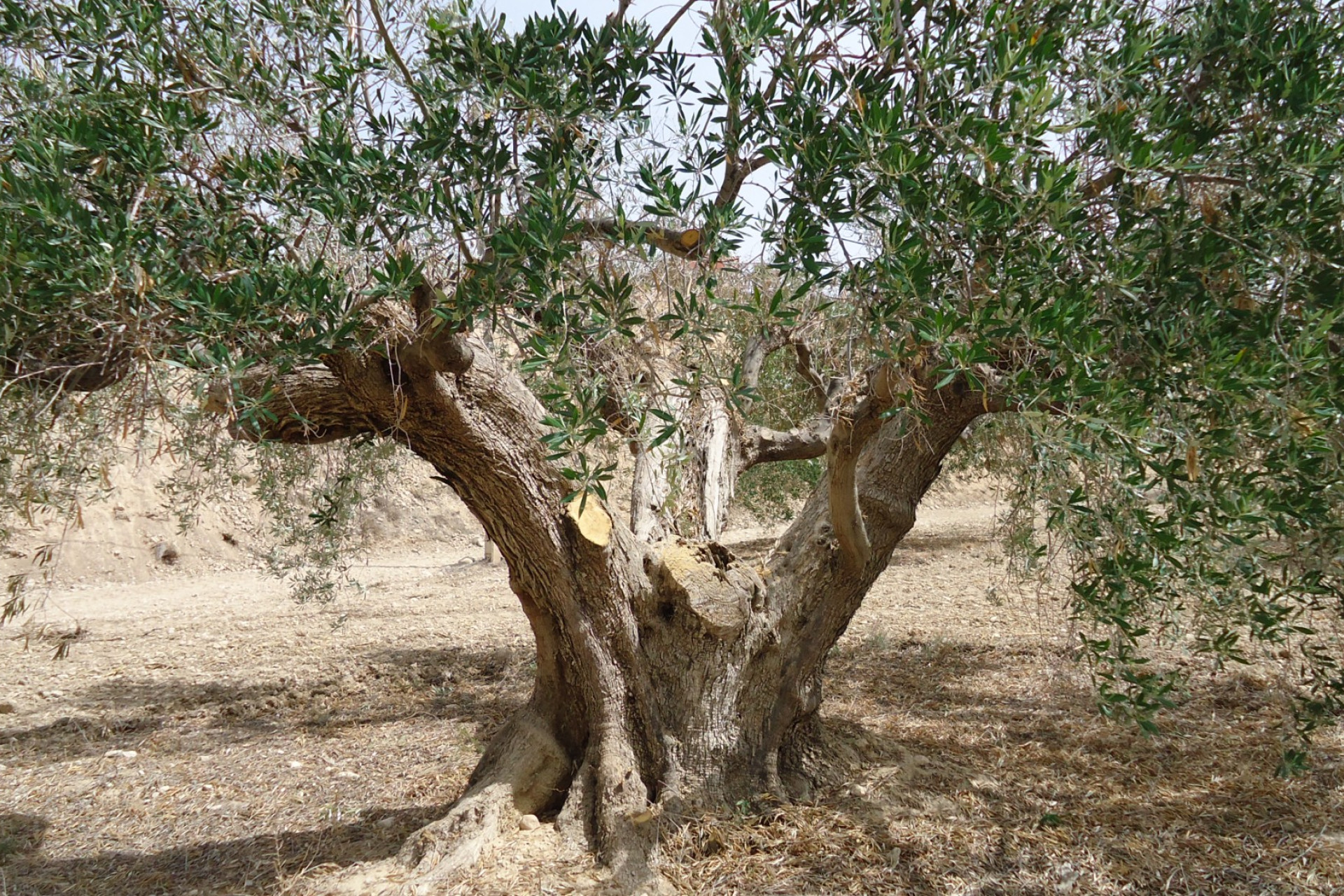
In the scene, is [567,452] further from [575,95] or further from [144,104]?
[144,104]

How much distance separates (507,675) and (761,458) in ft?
11.1

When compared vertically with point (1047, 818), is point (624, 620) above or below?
above

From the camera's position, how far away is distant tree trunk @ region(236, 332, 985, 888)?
3.75 meters

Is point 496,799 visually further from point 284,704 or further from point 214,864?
point 284,704

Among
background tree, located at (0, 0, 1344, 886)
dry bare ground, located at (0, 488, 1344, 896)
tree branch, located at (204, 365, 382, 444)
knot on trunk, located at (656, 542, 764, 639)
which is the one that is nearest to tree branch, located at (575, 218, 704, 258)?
background tree, located at (0, 0, 1344, 886)

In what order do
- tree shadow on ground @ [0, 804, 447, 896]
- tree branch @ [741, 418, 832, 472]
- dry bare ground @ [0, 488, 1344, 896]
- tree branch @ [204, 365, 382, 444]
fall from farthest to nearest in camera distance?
tree branch @ [741, 418, 832, 472], tree shadow on ground @ [0, 804, 447, 896], dry bare ground @ [0, 488, 1344, 896], tree branch @ [204, 365, 382, 444]

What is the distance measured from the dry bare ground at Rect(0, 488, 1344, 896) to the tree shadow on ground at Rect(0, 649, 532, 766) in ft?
0.10

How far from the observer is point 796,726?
15.2 feet

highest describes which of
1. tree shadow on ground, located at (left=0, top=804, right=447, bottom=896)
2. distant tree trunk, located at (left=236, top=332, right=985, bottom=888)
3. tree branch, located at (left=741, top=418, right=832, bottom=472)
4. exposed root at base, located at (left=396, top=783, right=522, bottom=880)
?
tree branch, located at (left=741, top=418, right=832, bottom=472)

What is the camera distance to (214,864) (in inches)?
170

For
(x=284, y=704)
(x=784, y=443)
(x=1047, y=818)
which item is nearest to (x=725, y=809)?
(x=1047, y=818)

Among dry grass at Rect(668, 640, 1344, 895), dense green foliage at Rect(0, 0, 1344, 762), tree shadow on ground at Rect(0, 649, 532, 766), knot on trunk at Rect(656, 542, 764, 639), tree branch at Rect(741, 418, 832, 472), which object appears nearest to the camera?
dense green foliage at Rect(0, 0, 1344, 762)

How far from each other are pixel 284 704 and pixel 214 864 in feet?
9.08

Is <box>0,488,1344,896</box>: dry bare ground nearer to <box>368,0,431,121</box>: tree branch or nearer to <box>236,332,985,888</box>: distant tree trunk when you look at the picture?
<box>236,332,985,888</box>: distant tree trunk
